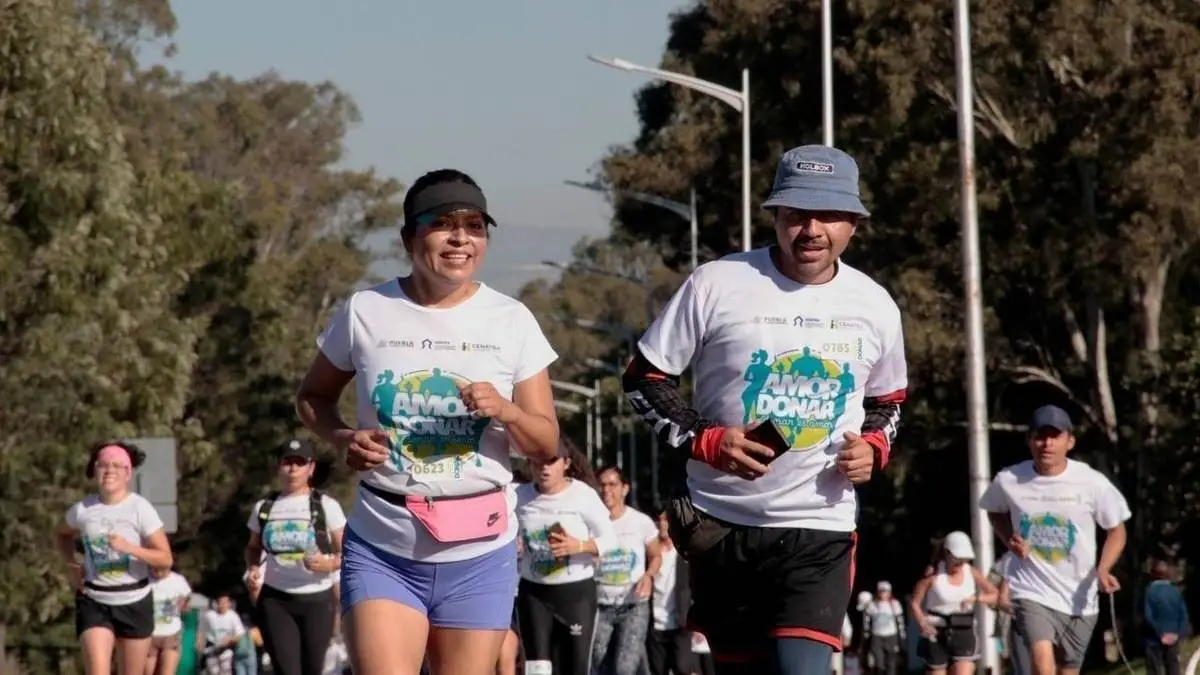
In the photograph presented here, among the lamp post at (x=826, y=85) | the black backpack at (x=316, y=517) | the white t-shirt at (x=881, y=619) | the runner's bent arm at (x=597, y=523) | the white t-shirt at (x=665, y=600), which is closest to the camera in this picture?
the black backpack at (x=316, y=517)

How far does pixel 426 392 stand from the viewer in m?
7.35

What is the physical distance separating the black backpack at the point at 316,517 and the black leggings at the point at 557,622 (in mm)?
1878

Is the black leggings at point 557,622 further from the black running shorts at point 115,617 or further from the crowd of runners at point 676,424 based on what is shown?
the crowd of runners at point 676,424

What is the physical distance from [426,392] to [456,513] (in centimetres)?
38

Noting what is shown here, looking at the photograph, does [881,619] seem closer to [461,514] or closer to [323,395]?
[323,395]

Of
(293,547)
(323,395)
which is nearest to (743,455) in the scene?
(323,395)

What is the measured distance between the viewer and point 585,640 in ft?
49.7

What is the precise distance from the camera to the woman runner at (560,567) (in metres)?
15.0

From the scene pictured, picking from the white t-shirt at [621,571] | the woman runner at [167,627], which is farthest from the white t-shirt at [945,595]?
the woman runner at [167,627]

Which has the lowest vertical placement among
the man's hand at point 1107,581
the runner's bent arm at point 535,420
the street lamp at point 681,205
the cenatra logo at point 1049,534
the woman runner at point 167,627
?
the woman runner at point 167,627

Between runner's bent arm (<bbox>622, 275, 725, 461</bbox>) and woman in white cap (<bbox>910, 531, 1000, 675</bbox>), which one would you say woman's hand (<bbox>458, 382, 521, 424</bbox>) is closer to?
runner's bent arm (<bbox>622, 275, 725, 461</bbox>)

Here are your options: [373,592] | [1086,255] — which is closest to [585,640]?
[373,592]

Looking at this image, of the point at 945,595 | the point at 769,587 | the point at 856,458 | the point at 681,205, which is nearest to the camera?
the point at 856,458

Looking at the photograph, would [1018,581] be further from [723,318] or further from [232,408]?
[232,408]
